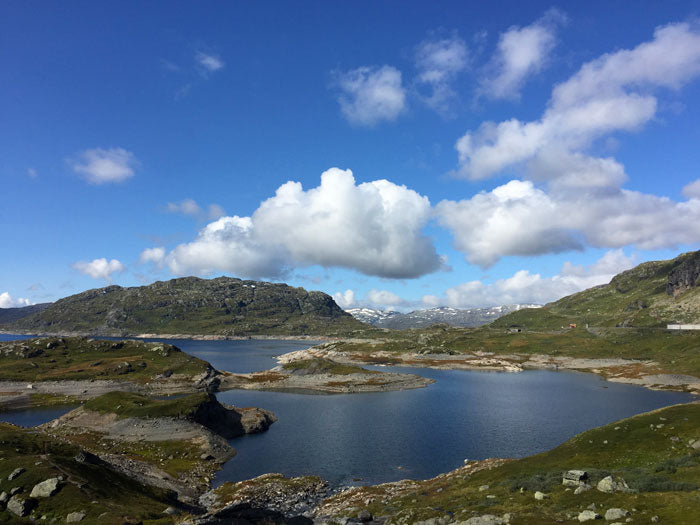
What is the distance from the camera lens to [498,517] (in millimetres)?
35750

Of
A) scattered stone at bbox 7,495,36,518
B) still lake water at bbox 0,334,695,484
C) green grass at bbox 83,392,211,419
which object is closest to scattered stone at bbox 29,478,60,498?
scattered stone at bbox 7,495,36,518

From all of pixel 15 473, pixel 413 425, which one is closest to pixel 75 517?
pixel 15 473

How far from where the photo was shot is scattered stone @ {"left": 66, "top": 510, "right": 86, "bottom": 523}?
41.5m

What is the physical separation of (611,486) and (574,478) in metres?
4.96

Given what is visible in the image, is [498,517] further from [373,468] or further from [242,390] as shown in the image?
[242,390]

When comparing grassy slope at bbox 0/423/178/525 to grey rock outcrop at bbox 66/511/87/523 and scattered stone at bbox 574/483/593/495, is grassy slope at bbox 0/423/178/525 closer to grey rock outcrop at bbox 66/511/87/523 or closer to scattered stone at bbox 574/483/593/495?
grey rock outcrop at bbox 66/511/87/523

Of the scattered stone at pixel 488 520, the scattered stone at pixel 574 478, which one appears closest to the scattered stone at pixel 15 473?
the scattered stone at pixel 488 520

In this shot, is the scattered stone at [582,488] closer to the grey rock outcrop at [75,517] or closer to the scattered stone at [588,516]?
the scattered stone at [588,516]

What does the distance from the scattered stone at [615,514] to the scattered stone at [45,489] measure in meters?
54.2

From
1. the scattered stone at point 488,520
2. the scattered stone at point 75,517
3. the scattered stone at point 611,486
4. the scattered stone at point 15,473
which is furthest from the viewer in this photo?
the scattered stone at point 15,473

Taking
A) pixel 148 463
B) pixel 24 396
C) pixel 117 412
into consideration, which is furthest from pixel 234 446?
pixel 24 396

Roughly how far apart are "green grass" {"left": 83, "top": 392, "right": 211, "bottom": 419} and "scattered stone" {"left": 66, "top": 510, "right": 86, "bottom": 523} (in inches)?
2414

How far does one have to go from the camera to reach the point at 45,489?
45.6 metres

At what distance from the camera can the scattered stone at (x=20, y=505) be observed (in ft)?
141
